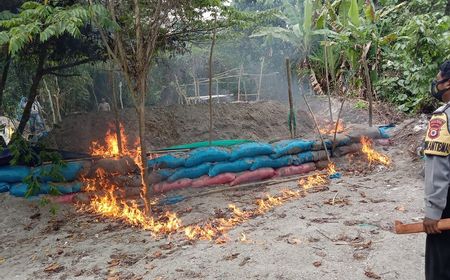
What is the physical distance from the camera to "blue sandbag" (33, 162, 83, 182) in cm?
511

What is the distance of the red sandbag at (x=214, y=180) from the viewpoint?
5.80m

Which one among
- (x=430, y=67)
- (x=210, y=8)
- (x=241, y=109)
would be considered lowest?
(x=241, y=109)

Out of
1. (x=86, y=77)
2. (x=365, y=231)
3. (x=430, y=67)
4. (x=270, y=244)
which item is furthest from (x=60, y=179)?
(x=430, y=67)

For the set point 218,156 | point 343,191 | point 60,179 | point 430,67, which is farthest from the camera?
point 430,67

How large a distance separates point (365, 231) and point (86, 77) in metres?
8.56

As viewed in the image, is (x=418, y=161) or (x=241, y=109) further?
(x=241, y=109)

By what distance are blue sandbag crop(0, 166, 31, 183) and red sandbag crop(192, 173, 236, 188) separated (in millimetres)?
2351

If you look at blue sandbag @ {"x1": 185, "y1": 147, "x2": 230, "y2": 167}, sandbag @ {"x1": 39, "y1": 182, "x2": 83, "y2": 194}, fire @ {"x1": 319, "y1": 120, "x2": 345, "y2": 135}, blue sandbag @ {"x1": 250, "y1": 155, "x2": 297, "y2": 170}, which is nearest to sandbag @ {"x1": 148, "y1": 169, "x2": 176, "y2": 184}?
blue sandbag @ {"x1": 185, "y1": 147, "x2": 230, "y2": 167}

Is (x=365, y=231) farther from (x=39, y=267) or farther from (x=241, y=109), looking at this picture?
(x=241, y=109)

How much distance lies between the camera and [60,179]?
201 inches

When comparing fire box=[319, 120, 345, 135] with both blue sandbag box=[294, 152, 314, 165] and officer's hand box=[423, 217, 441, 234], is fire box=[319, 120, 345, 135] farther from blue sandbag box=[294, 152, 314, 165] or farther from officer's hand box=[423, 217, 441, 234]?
officer's hand box=[423, 217, 441, 234]

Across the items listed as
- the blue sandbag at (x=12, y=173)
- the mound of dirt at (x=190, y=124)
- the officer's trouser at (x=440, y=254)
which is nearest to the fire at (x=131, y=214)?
the blue sandbag at (x=12, y=173)

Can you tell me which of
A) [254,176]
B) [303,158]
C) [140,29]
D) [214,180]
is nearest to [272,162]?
[254,176]

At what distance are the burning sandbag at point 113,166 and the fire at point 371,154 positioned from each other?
4248mm
